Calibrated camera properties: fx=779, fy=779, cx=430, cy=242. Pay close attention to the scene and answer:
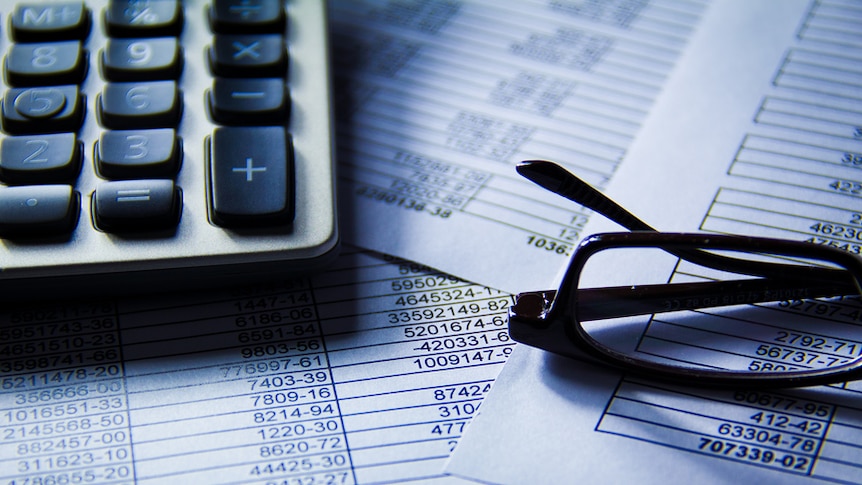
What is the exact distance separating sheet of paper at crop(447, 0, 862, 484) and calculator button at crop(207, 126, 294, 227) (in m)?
0.14

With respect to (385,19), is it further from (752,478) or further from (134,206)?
(752,478)

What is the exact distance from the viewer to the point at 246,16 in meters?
0.48

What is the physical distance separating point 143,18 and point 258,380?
0.24 m

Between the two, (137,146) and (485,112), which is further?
(485,112)

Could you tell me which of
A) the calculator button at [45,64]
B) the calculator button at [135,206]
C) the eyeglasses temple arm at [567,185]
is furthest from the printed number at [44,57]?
the eyeglasses temple arm at [567,185]

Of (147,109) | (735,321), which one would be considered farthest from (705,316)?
(147,109)

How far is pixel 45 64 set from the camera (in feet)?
1.47

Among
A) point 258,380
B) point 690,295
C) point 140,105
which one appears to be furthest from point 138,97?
point 690,295

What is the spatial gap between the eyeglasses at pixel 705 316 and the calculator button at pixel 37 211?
8.9 inches

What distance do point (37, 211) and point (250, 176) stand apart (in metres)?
0.10

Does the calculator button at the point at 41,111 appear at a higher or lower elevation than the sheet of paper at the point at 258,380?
higher

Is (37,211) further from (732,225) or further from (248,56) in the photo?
(732,225)

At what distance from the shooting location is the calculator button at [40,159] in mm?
400

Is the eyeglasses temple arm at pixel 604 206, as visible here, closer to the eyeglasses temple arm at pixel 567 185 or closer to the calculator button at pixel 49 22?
the eyeglasses temple arm at pixel 567 185
